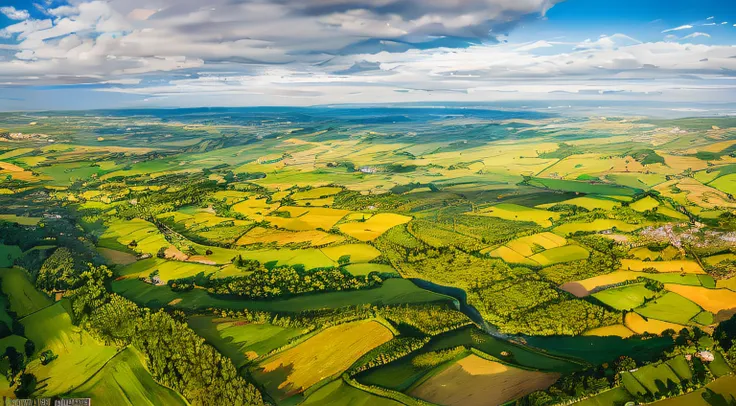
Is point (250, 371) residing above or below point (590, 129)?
below

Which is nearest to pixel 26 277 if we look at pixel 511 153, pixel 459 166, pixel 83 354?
pixel 83 354

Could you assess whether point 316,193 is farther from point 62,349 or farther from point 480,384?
point 480,384

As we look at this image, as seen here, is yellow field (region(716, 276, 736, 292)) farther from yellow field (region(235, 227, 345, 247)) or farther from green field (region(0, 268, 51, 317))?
green field (region(0, 268, 51, 317))

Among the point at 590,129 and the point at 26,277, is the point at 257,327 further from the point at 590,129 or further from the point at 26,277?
Result: the point at 590,129

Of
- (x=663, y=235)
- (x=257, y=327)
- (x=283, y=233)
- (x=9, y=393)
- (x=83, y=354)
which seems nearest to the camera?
(x=9, y=393)

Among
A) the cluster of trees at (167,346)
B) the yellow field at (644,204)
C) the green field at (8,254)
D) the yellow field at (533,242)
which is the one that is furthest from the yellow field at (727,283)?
the green field at (8,254)

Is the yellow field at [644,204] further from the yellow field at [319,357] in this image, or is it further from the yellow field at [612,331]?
the yellow field at [319,357]
